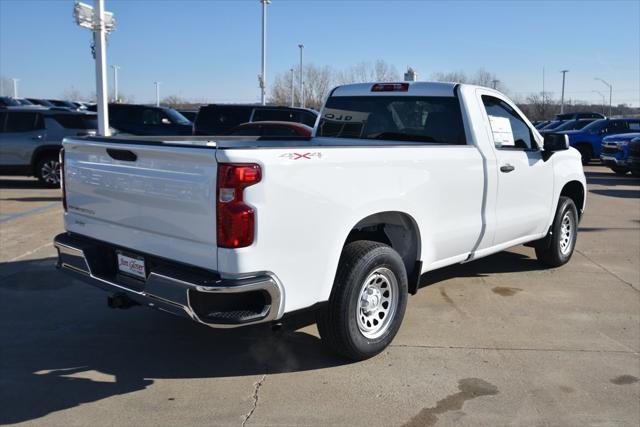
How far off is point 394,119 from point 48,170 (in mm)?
10421

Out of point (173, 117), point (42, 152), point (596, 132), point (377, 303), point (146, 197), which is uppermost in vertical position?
point (173, 117)

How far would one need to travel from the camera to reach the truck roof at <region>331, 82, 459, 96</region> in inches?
223

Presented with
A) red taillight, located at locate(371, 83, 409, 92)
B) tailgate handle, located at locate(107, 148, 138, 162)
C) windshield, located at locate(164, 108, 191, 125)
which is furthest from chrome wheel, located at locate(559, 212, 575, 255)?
windshield, located at locate(164, 108, 191, 125)

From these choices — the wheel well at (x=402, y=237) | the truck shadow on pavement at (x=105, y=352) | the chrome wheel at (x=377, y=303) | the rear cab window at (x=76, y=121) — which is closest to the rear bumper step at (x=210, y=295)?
the truck shadow on pavement at (x=105, y=352)

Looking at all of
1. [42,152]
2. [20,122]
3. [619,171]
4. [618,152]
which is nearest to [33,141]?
[42,152]

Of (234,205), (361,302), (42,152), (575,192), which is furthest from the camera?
(42,152)

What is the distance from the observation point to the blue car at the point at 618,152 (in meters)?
17.9

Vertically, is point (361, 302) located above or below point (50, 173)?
below

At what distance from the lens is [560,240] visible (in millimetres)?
7121

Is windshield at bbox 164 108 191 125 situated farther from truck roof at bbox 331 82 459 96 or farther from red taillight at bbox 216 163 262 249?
red taillight at bbox 216 163 262 249

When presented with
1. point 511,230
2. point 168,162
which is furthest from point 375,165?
point 511,230

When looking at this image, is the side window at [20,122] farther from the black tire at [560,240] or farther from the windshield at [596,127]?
the windshield at [596,127]

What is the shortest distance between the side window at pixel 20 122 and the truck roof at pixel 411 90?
1001 cm

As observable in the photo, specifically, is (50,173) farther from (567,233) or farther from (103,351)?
(567,233)
